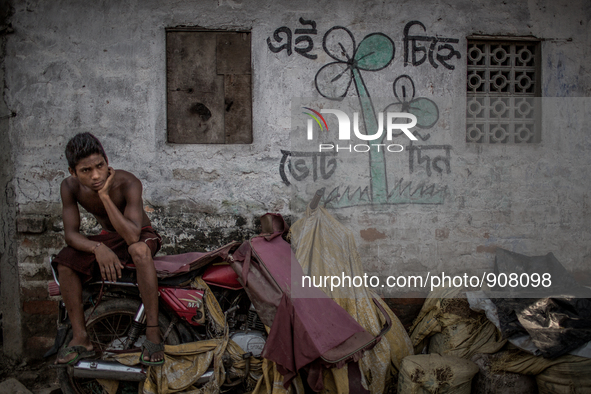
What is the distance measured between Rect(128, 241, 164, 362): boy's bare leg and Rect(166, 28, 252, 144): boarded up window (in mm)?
1329

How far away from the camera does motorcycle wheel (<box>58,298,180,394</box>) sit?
264 cm

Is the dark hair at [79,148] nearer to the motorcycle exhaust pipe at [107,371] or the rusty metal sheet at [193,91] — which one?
the rusty metal sheet at [193,91]

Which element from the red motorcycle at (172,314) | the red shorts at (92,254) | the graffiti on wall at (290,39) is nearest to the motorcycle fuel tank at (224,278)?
the red motorcycle at (172,314)

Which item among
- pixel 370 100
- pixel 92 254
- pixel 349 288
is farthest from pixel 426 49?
pixel 92 254

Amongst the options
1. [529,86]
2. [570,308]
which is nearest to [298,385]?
[570,308]

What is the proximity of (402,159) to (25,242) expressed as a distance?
11.5 feet

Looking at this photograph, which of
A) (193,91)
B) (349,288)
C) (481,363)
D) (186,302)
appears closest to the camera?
(186,302)

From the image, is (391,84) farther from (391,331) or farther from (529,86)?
(391,331)

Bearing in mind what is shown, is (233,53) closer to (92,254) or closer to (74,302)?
(92,254)

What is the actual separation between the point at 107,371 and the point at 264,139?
2154mm

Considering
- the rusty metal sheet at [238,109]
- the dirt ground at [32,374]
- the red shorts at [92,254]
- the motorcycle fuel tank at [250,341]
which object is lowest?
the dirt ground at [32,374]

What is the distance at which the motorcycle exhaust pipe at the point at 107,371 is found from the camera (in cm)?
249

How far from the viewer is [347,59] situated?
355 centimetres

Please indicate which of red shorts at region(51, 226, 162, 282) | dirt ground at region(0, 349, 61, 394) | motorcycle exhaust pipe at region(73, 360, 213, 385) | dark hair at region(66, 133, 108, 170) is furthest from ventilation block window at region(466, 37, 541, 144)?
dirt ground at region(0, 349, 61, 394)
